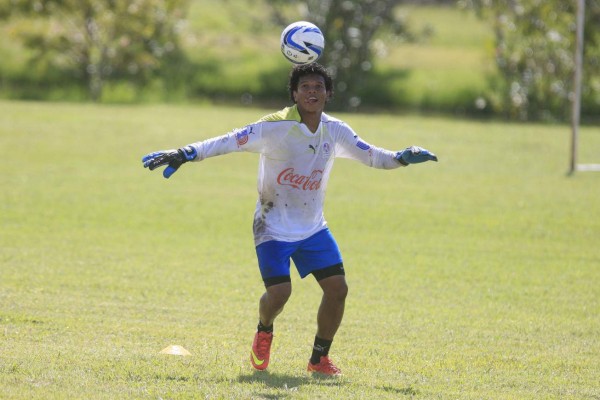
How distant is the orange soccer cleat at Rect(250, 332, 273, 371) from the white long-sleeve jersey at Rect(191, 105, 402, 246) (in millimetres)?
663

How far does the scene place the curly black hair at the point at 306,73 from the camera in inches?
297

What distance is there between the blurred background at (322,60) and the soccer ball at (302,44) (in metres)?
22.7

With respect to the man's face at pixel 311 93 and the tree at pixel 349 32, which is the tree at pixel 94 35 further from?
the man's face at pixel 311 93

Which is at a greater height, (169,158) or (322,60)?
(322,60)

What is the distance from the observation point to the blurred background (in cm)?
3119

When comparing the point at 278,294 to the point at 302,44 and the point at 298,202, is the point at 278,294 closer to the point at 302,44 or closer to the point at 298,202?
the point at 298,202

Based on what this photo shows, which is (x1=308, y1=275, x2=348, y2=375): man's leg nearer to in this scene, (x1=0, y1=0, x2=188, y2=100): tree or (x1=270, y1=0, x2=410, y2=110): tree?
(x1=0, y1=0, x2=188, y2=100): tree

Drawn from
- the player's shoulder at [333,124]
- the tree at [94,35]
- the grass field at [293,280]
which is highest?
the tree at [94,35]

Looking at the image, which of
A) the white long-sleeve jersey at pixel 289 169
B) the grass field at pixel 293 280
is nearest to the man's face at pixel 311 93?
the white long-sleeve jersey at pixel 289 169

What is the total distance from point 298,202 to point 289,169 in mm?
243

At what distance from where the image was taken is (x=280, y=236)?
756cm

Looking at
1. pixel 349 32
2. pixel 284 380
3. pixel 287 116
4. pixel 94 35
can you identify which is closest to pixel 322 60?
pixel 349 32

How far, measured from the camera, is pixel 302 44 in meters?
7.83

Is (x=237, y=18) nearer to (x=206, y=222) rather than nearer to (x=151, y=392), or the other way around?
(x=206, y=222)
